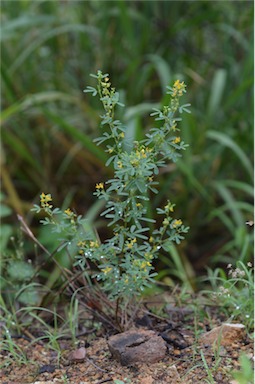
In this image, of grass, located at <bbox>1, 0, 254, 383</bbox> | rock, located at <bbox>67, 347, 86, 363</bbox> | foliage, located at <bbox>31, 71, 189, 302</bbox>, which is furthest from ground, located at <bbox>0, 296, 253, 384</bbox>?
grass, located at <bbox>1, 0, 254, 383</bbox>

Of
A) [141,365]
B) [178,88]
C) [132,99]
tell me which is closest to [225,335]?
[141,365]

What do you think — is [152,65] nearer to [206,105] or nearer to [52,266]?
[206,105]

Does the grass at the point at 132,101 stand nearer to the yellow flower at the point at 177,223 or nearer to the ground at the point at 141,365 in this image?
the ground at the point at 141,365

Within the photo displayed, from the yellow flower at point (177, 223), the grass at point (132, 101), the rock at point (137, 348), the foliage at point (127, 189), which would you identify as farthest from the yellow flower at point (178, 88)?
the grass at point (132, 101)

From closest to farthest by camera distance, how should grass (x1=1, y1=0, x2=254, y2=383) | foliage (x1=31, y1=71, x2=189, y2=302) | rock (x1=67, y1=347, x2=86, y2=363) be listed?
foliage (x1=31, y1=71, x2=189, y2=302) < rock (x1=67, y1=347, x2=86, y2=363) < grass (x1=1, y1=0, x2=254, y2=383)

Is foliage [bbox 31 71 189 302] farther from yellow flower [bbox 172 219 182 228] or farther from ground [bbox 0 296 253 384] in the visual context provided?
ground [bbox 0 296 253 384]
